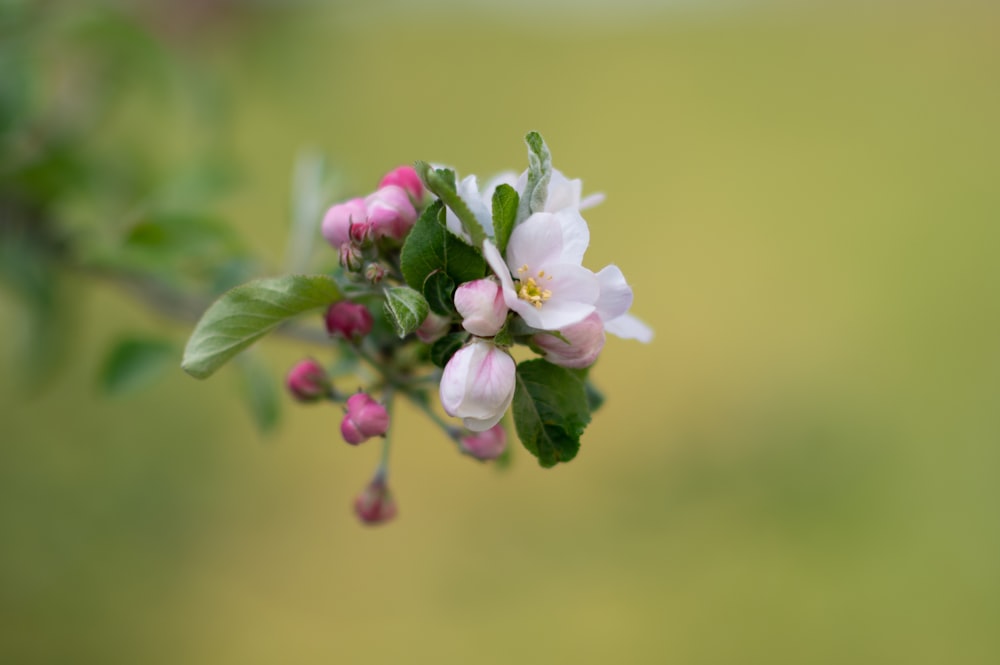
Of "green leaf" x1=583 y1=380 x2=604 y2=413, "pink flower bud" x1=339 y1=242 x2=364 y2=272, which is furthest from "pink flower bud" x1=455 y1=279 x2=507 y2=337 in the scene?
"green leaf" x1=583 y1=380 x2=604 y2=413

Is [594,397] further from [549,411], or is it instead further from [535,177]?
[535,177]

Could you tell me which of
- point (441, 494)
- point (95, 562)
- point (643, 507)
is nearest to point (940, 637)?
point (643, 507)

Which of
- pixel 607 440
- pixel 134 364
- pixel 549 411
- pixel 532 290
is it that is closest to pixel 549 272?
pixel 532 290

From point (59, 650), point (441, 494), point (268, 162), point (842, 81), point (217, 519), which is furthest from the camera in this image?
point (842, 81)

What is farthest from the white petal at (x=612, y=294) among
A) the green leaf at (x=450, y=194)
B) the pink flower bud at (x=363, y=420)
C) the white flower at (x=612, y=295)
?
the pink flower bud at (x=363, y=420)

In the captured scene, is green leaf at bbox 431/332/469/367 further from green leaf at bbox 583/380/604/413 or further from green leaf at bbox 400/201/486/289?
green leaf at bbox 583/380/604/413

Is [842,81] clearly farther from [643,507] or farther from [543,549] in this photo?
[543,549]
